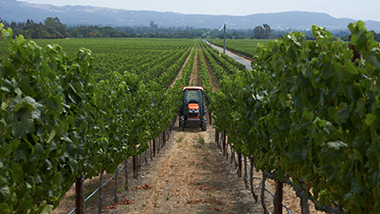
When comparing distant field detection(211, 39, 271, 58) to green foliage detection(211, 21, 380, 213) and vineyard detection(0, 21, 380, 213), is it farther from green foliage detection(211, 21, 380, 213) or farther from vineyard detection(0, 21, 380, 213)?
green foliage detection(211, 21, 380, 213)

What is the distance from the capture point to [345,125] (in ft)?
10.1

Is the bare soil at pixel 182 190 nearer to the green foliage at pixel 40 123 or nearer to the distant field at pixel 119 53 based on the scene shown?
the green foliage at pixel 40 123

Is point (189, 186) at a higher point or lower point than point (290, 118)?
lower

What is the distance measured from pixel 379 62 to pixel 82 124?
4261 mm

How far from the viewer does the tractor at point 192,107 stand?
17.2 m

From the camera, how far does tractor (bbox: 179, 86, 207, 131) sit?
17250 mm

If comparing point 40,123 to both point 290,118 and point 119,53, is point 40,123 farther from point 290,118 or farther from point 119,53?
point 119,53

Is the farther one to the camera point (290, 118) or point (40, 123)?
point (290, 118)

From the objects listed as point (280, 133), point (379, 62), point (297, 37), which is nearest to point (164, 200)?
point (280, 133)

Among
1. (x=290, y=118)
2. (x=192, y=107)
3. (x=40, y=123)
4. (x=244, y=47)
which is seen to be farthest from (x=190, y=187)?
(x=244, y=47)

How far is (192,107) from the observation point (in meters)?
17.3

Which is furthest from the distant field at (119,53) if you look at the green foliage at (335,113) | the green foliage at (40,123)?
the green foliage at (335,113)

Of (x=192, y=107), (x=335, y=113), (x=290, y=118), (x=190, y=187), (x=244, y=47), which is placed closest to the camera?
(x=335, y=113)

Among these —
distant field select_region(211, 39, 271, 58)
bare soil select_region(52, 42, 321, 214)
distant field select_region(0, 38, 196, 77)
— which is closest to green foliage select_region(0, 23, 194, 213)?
distant field select_region(0, 38, 196, 77)
